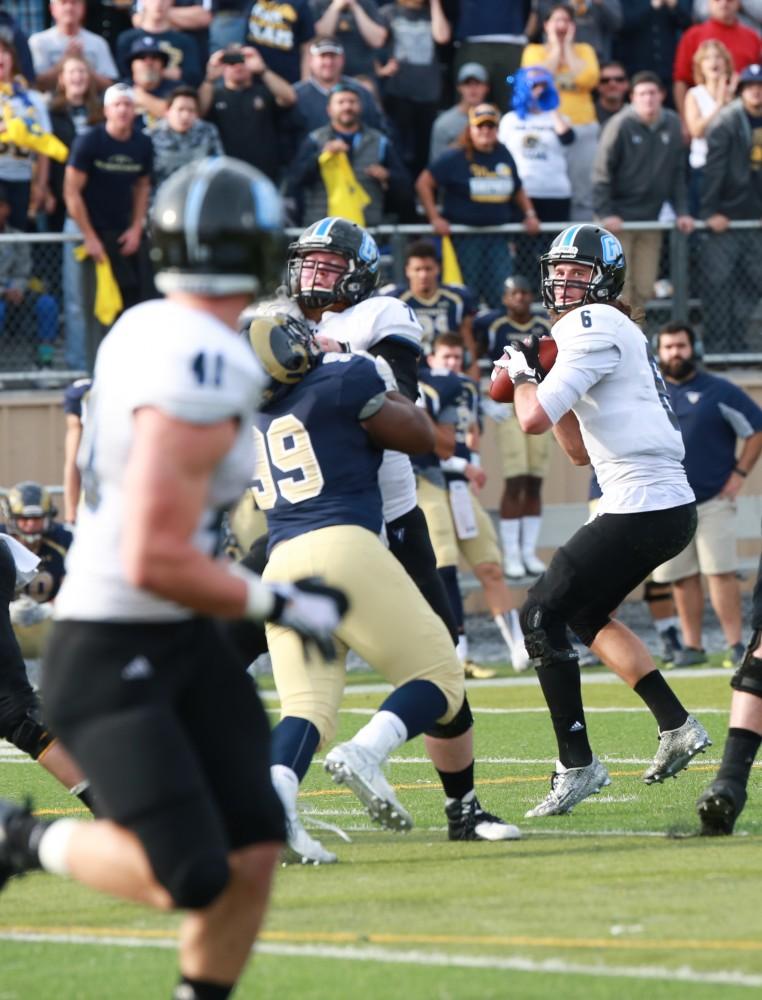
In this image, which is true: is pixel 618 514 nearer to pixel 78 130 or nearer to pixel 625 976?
pixel 625 976

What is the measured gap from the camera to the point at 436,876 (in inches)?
227

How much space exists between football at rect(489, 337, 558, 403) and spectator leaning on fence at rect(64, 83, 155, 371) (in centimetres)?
667

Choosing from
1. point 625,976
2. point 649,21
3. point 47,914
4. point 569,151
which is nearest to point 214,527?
point 625,976

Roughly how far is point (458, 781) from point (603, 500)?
4.27 feet

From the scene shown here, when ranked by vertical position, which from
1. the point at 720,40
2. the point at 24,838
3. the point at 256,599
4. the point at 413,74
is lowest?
the point at 24,838

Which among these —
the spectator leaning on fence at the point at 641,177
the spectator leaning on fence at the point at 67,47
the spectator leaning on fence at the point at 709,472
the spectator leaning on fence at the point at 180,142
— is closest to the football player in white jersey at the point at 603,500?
the spectator leaning on fence at the point at 709,472

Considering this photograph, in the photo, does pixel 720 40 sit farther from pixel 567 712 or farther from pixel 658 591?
pixel 567 712

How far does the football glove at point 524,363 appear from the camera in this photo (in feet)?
22.9

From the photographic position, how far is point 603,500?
7180 mm

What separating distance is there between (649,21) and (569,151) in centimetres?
188

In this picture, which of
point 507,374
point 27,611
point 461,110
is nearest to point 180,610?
point 507,374

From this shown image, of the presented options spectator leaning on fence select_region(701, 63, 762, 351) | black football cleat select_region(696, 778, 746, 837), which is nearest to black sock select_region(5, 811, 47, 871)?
black football cleat select_region(696, 778, 746, 837)

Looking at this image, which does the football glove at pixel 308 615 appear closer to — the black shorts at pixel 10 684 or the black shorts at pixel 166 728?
the black shorts at pixel 166 728

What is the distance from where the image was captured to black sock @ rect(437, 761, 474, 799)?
6491 mm
